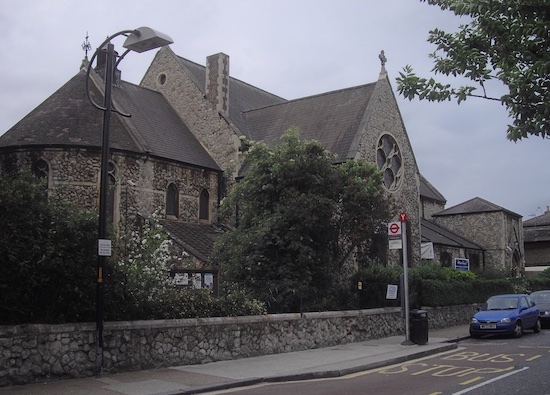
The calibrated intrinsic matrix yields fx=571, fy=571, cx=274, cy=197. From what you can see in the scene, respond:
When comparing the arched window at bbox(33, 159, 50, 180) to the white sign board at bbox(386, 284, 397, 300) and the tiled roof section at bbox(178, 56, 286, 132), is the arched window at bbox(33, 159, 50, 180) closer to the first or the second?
the tiled roof section at bbox(178, 56, 286, 132)

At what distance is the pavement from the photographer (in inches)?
410

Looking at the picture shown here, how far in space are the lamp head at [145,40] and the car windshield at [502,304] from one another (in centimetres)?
1607

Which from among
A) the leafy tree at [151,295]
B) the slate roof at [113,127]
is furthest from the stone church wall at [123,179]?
the leafy tree at [151,295]

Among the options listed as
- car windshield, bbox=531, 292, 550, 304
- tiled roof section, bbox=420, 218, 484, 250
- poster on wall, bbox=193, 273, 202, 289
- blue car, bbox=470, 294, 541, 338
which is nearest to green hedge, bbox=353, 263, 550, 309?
blue car, bbox=470, 294, 541, 338

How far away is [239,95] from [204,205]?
34.6 ft

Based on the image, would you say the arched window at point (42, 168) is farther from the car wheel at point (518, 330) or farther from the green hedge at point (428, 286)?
the car wheel at point (518, 330)

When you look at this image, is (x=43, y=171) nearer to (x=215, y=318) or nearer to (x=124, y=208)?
(x=124, y=208)

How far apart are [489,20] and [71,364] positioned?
9.78m

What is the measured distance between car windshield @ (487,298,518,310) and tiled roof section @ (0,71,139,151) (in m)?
15.8

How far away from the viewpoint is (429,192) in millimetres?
47750

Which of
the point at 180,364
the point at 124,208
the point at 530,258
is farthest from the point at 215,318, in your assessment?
the point at 530,258

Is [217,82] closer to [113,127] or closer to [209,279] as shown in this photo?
A: [113,127]

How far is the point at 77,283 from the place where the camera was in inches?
463

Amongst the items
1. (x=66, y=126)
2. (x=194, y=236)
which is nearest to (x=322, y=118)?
→ (x=194, y=236)
